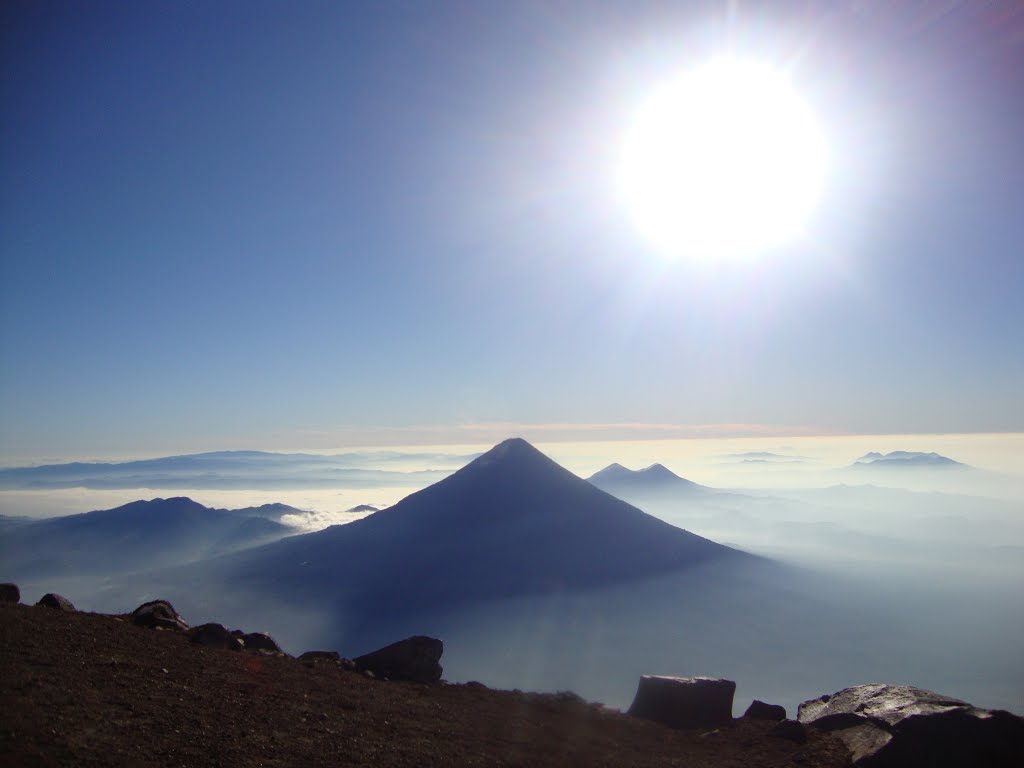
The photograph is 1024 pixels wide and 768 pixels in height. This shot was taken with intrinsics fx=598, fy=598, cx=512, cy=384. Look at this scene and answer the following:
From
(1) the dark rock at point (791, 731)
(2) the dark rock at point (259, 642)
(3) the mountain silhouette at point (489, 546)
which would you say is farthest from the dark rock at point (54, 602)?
(3) the mountain silhouette at point (489, 546)

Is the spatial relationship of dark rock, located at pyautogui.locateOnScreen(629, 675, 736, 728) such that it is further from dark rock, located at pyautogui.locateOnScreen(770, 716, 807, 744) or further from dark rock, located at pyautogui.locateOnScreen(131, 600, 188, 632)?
dark rock, located at pyautogui.locateOnScreen(131, 600, 188, 632)

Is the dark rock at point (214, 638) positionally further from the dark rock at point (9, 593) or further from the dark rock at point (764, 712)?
the dark rock at point (764, 712)

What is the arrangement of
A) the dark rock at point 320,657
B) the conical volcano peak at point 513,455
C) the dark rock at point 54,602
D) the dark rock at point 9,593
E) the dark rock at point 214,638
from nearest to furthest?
the dark rock at point 214,638
the dark rock at point 320,657
the dark rock at point 9,593
the dark rock at point 54,602
the conical volcano peak at point 513,455

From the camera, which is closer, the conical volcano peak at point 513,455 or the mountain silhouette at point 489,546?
the mountain silhouette at point 489,546

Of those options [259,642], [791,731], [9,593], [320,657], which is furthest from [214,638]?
[791,731]

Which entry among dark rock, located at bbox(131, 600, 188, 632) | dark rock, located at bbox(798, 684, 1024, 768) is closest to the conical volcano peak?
dark rock, located at bbox(131, 600, 188, 632)

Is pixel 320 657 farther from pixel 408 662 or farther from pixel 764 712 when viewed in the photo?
pixel 764 712

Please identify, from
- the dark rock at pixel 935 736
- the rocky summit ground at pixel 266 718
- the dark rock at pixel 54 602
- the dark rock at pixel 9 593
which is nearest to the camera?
the rocky summit ground at pixel 266 718

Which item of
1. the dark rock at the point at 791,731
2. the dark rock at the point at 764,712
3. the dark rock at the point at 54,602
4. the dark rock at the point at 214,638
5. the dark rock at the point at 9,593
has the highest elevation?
the dark rock at the point at 9,593
